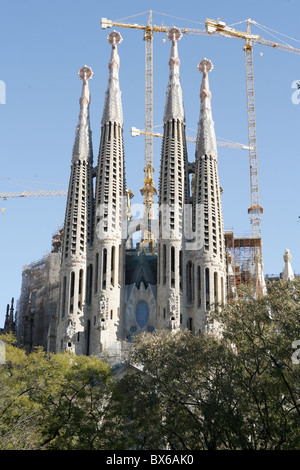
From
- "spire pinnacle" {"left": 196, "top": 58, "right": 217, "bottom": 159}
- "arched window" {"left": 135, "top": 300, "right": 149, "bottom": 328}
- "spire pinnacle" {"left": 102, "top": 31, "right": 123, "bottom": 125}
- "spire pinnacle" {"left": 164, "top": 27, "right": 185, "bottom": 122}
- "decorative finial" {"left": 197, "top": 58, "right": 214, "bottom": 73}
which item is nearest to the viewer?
"arched window" {"left": 135, "top": 300, "right": 149, "bottom": 328}

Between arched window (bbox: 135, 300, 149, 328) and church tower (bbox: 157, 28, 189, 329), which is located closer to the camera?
church tower (bbox: 157, 28, 189, 329)

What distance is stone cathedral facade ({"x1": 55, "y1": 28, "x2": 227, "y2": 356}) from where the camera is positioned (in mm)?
73188

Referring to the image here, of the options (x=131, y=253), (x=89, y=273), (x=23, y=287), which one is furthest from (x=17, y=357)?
(x=23, y=287)

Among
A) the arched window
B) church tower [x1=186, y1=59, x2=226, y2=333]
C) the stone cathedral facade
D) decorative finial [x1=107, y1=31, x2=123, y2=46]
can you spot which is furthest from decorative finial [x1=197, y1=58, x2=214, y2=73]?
the arched window

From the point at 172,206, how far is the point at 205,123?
9.49 m

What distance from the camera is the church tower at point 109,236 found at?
73125 millimetres

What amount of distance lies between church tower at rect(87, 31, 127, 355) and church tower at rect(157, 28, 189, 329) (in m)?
3.78

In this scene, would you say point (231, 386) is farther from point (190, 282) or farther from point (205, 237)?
point (190, 282)

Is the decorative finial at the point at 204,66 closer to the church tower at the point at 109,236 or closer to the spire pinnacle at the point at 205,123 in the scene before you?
the spire pinnacle at the point at 205,123

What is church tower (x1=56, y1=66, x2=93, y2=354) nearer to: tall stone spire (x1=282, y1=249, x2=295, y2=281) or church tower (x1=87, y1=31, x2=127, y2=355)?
church tower (x1=87, y1=31, x2=127, y2=355)

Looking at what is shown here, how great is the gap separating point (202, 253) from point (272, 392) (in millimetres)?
35857

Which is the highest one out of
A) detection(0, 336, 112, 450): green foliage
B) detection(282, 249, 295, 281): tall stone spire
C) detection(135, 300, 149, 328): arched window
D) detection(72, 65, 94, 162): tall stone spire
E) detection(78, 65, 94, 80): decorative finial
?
detection(78, 65, 94, 80): decorative finial

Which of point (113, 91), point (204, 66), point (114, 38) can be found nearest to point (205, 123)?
point (204, 66)
